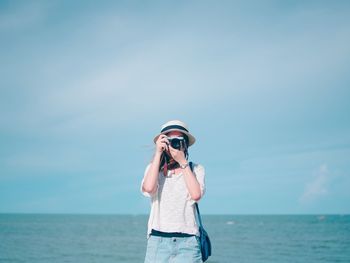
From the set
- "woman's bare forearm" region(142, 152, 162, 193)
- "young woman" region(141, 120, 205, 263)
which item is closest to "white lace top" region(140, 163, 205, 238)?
"young woman" region(141, 120, 205, 263)

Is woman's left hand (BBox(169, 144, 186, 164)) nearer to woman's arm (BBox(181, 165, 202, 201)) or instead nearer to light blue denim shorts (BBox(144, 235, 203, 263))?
woman's arm (BBox(181, 165, 202, 201))

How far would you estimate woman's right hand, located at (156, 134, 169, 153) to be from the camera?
301 centimetres

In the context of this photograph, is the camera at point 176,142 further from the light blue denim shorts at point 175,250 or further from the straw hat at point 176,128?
the light blue denim shorts at point 175,250

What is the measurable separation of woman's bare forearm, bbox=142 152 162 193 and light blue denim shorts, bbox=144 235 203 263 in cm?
40

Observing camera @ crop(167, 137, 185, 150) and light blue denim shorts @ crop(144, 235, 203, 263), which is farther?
camera @ crop(167, 137, 185, 150)

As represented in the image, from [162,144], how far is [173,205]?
505mm

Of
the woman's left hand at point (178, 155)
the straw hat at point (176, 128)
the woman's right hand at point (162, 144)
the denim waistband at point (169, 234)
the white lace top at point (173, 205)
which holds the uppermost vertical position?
the straw hat at point (176, 128)

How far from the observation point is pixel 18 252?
23.9m

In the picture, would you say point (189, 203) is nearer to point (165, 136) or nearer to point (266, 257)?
point (165, 136)

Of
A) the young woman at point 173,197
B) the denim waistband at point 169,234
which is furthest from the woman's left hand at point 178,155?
the denim waistband at point 169,234

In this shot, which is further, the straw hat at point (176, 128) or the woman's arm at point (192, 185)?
the straw hat at point (176, 128)

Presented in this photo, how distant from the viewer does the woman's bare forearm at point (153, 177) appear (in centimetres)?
296

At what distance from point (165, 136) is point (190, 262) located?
1016 mm

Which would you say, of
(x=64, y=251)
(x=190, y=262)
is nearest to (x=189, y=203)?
(x=190, y=262)
